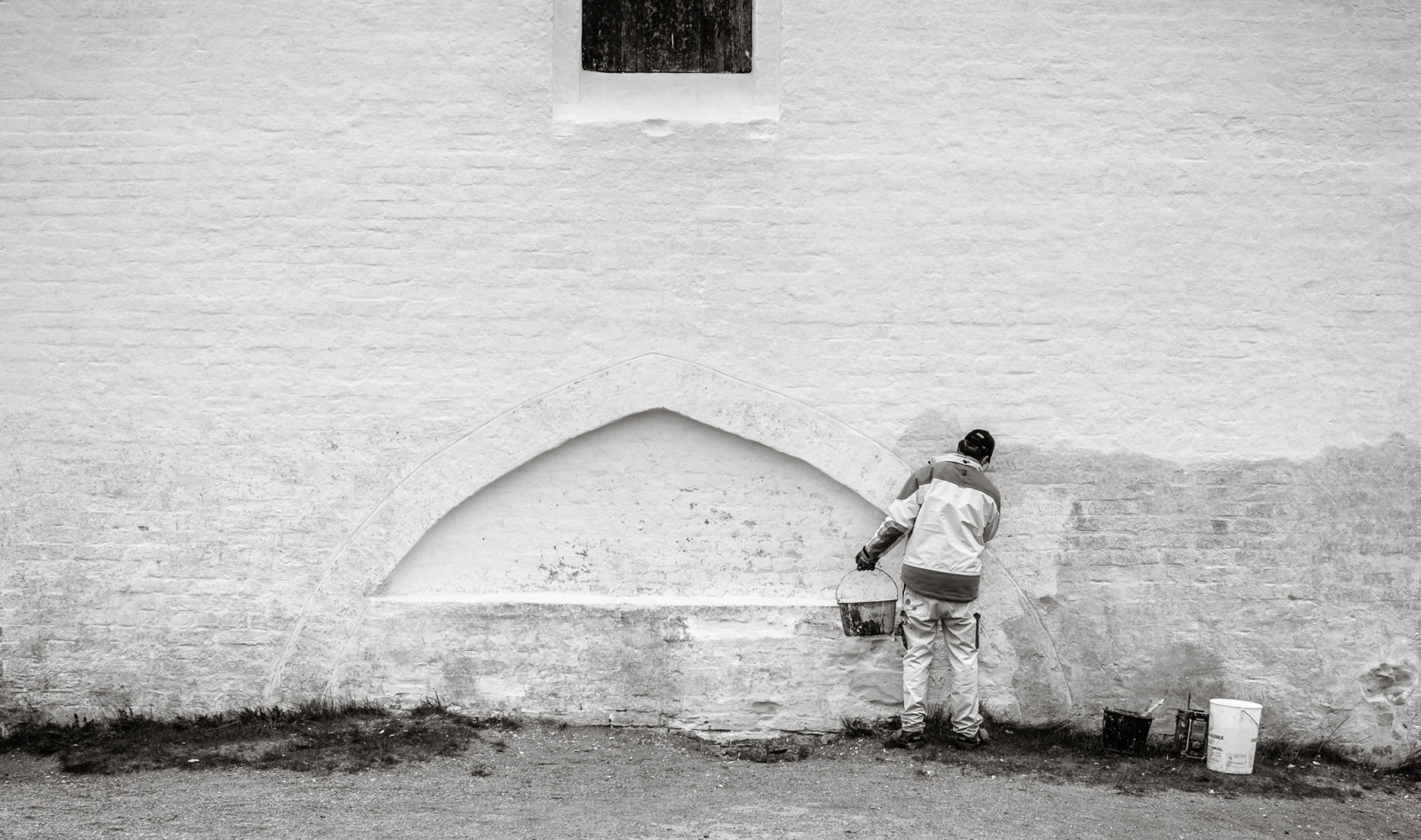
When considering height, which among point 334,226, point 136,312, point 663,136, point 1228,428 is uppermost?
point 663,136

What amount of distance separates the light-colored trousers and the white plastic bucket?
1.35m

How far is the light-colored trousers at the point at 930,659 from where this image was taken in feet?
23.8

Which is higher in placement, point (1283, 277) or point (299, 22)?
point (299, 22)

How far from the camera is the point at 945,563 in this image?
713 centimetres

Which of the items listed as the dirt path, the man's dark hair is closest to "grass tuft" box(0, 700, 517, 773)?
the dirt path

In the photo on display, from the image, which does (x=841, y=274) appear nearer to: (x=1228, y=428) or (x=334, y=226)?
(x=1228, y=428)

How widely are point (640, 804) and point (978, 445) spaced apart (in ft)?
8.98

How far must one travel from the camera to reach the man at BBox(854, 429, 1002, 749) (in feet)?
23.3

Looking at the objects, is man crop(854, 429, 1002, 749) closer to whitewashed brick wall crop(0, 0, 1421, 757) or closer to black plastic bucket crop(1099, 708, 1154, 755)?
whitewashed brick wall crop(0, 0, 1421, 757)

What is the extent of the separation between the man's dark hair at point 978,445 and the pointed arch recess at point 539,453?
0.43 meters

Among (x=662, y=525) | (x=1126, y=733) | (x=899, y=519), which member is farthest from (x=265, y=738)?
(x=1126, y=733)

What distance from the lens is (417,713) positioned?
24.6ft

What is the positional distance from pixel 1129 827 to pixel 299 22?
6431mm

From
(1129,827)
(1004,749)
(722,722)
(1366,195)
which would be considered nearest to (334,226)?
(722,722)
